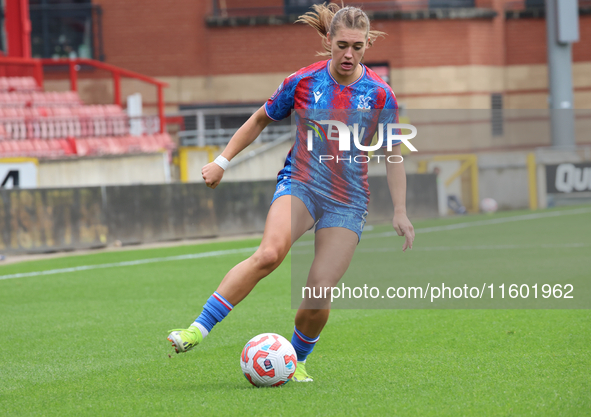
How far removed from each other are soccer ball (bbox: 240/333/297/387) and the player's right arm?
98cm

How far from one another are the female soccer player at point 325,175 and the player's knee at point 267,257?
0.09 feet

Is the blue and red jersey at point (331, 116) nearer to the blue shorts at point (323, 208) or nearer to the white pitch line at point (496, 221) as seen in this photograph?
the blue shorts at point (323, 208)

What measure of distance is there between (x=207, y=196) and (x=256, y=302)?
746cm

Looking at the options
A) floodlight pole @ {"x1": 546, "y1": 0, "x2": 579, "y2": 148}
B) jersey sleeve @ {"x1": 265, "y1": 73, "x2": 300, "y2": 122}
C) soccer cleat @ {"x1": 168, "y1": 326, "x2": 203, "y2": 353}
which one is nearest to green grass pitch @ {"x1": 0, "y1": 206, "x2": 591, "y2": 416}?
soccer cleat @ {"x1": 168, "y1": 326, "x2": 203, "y2": 353}

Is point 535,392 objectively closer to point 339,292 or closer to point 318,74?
point 318,74

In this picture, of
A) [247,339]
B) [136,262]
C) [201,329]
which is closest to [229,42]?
[136,262]

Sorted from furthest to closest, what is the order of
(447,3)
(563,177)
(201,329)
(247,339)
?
(447,3)
(563,177)
(247,339)
(201,329)

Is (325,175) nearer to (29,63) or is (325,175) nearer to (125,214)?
(125,214)

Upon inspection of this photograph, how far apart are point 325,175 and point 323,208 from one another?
0.66 ft

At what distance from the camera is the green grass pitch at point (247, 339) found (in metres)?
4.58

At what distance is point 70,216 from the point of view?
551 inches

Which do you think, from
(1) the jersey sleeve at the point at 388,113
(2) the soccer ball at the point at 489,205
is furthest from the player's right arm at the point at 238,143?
(2) the soccer ball at the point at 489,205

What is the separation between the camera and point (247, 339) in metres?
6.73

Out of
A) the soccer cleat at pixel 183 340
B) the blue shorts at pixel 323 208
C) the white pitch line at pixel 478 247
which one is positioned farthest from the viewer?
the white pitch line at pixel 478 247
